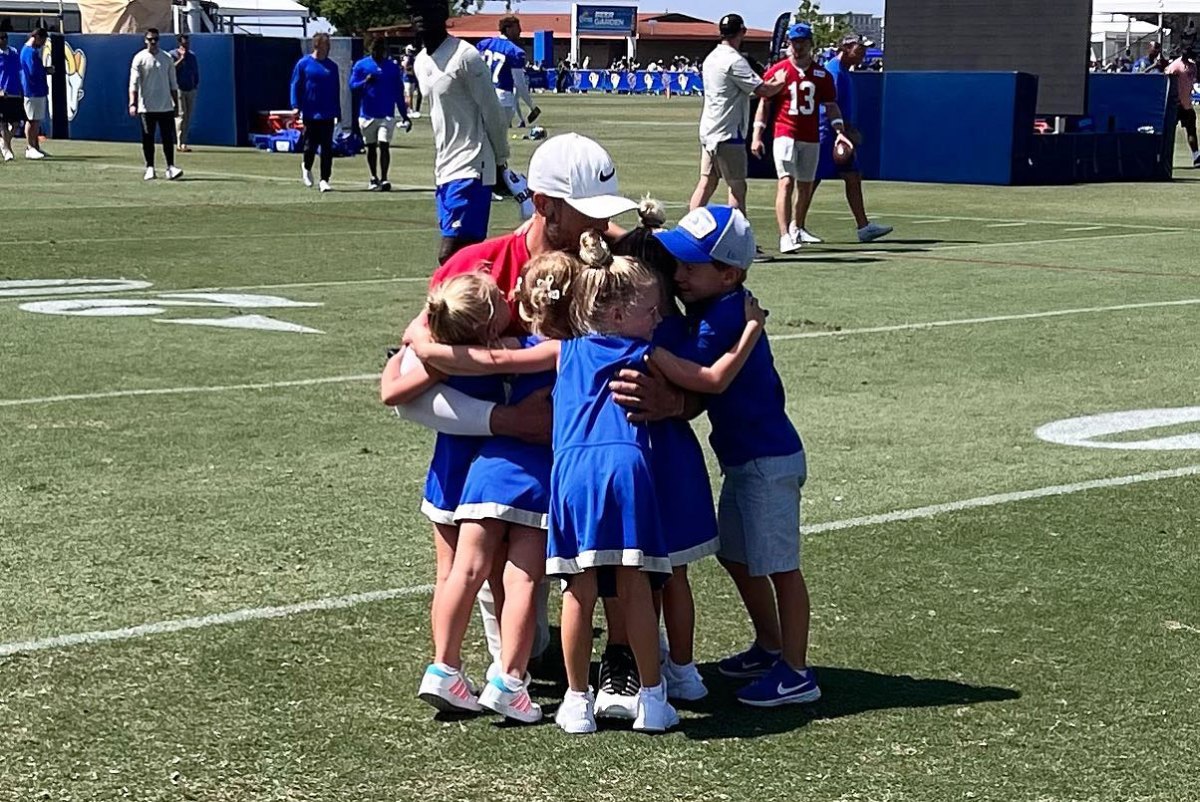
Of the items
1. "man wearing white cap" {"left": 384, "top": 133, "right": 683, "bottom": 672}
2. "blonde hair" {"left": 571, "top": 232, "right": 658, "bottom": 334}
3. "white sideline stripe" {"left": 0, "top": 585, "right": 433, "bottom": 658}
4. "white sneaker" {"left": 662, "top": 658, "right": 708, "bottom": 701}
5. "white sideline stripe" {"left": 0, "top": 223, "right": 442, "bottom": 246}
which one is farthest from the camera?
"white sideline stripe" {"left": 0, "top": 223, "right": 442, "bottom": 246}

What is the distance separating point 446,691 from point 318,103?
768 inches

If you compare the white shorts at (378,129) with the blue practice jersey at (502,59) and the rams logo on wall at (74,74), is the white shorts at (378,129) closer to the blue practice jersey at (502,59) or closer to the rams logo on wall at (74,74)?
the blue practice jersey at (502,59)

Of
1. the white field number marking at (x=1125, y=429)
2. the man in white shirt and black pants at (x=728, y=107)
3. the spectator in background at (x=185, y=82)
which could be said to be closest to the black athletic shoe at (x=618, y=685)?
the white field number marking at (x=1125, y=429)

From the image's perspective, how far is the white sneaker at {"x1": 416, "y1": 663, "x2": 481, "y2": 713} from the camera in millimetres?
4734

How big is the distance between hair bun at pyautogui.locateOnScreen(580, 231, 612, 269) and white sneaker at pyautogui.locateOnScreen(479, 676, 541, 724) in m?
1.03

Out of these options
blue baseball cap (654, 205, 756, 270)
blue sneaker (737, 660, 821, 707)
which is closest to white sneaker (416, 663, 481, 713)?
blue sneaker (737, 660, 821, 707)

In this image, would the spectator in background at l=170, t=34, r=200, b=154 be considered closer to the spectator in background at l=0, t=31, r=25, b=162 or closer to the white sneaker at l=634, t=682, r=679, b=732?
the spectator in background at l=0, t=31, r=25, b=162

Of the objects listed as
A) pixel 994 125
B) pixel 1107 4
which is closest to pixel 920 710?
pixel 994 125

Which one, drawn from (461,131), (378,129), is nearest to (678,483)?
(461,131)

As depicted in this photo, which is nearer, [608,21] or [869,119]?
[869,119]

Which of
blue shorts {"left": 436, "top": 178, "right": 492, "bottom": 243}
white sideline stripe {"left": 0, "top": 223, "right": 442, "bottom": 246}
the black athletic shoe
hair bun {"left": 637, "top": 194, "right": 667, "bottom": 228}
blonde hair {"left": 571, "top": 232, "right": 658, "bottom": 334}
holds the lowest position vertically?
white sideline stripe {"left": 0, "top": 223, "right": 442, "bottom": 246}

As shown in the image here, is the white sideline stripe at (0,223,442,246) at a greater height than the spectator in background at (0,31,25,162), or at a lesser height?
lesser

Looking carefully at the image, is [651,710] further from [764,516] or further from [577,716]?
[764,516]

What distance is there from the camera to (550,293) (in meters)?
4.67
